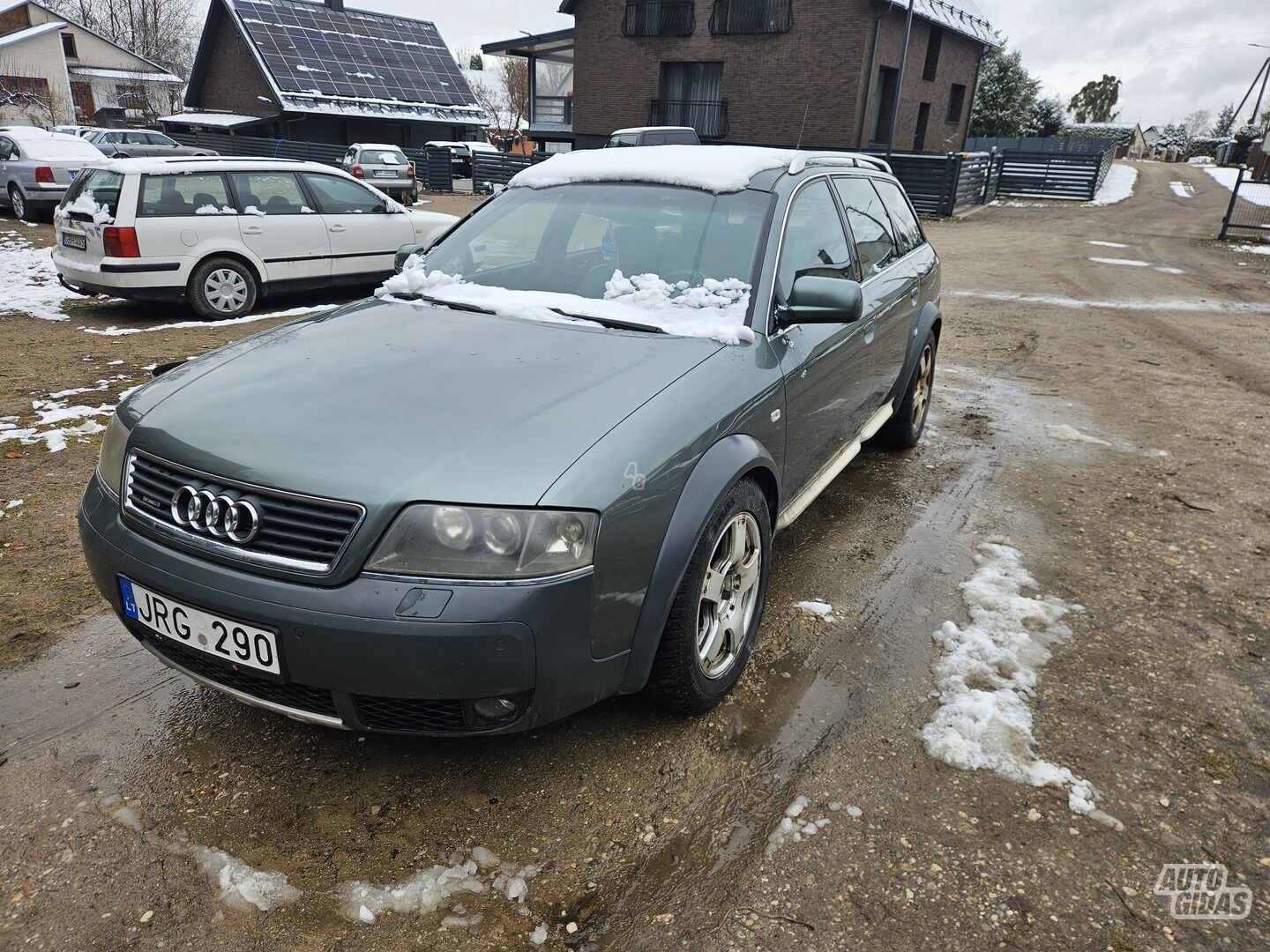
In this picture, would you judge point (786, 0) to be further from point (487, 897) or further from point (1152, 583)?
point (487, 897)

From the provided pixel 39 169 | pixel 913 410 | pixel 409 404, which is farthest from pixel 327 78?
pixel 409 404

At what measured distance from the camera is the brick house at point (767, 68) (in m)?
24.2

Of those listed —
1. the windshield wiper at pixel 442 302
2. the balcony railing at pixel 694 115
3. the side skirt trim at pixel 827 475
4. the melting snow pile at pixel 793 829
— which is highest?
the balcony railing at pixel 694 115

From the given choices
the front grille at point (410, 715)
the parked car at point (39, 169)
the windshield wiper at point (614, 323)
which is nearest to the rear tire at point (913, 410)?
the windshield wiper at point (614, 323)

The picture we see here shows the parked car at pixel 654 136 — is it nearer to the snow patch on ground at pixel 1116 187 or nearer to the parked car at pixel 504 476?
the snow patch on ground at pixel 1116 187

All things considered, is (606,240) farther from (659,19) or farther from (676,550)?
(659,19)

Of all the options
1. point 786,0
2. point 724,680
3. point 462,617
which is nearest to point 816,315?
point 724,680

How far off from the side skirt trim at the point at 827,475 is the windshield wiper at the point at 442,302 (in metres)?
1.36

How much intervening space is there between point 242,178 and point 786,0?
20744 mm

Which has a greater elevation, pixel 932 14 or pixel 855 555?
pixel 932 14

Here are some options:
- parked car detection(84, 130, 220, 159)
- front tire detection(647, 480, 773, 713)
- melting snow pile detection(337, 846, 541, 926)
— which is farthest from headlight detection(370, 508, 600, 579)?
parked car detection(84, 130, 220, 159)

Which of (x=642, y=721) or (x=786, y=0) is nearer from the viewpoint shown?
(x=642, y=721)

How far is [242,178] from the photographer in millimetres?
8617

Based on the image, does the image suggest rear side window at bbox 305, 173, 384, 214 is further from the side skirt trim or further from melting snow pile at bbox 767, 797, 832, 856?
melting snow pile at bbox 767, 797, 832, 856
